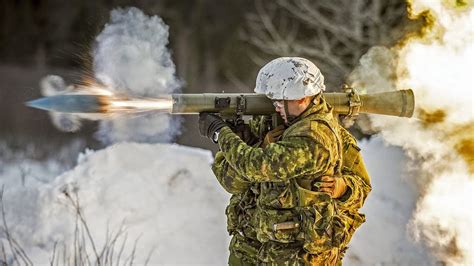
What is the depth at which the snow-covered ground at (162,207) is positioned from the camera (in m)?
6.30

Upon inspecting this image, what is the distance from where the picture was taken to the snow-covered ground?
20.7ft

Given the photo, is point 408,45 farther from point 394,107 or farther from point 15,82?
point 15,82

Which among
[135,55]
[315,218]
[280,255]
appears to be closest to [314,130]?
[315,218]

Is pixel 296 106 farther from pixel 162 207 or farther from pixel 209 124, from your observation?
pixel 162 207

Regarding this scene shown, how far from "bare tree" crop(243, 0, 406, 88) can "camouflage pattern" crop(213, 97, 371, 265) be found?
6264 millimetres

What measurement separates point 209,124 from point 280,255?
83cm

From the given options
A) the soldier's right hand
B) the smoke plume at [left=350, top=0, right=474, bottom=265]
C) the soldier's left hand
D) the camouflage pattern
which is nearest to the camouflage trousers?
the camouflage pattern

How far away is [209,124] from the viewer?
4.43 m

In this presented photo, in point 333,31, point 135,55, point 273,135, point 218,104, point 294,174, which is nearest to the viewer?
point 294,174

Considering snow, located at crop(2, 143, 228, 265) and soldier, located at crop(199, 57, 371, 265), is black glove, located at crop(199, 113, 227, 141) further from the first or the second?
snow, located at crop(2, 143, 228, 265)

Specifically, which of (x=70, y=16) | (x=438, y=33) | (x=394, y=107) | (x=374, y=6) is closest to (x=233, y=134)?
(x=394, y=107)

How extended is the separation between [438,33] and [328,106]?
1995mm

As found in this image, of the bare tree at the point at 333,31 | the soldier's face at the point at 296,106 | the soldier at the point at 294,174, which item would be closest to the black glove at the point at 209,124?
the soldier at the point at 294,174

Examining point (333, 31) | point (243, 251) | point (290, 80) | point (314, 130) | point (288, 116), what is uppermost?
point (333, 31)
